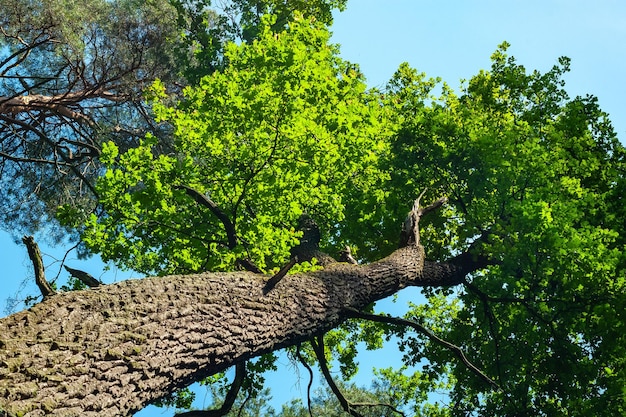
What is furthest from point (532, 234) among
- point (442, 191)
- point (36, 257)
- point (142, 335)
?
point (36, 257)

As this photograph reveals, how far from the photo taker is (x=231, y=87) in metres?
9.39

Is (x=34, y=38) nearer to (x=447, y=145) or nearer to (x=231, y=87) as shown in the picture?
A: (x=231, y=87)

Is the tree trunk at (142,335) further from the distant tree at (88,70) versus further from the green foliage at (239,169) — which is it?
the distant tree at (88,70)

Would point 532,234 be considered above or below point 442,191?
below

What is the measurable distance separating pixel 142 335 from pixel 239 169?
493 centimetres

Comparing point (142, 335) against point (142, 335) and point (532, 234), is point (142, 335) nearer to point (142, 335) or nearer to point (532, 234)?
point (142, 335)

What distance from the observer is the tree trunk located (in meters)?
4.03

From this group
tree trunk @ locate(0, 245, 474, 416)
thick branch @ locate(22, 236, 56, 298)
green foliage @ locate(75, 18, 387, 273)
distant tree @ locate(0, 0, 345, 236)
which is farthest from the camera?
distant tree @ locate(0, 0, 345, 236)

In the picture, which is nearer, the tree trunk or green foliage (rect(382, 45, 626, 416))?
the tree trunk

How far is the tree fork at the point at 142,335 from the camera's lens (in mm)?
4027

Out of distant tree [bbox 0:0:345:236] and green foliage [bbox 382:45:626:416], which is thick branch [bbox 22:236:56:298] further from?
distant tree [bbox 0:0:345:236]

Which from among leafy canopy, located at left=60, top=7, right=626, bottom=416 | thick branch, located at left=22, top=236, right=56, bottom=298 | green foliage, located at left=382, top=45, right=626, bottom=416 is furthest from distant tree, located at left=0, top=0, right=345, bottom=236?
thick branch, located at left=22, top=236, right=56, bottom=298

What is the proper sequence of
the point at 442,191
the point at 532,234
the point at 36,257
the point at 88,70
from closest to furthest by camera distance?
1. the point at 36,257
2. the point at 532,234
3. the point at 442,191
4. the point at 88,70

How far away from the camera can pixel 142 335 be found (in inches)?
193
